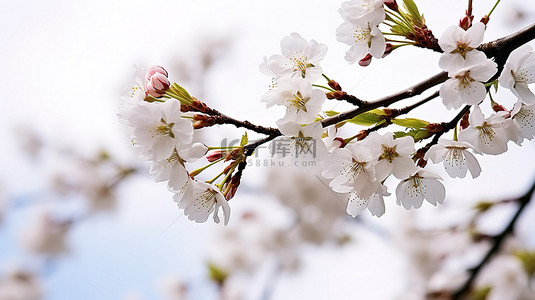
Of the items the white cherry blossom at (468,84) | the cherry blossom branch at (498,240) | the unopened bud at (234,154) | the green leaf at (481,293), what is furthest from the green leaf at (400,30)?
the green leaf at (481,293)

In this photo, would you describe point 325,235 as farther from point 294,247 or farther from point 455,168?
point 455,168

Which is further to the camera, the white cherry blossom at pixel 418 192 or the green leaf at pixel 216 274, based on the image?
the green leaf at pixel 216 274

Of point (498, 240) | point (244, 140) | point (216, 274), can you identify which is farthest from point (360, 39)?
point (216, 274)

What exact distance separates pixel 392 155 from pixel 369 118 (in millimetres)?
70

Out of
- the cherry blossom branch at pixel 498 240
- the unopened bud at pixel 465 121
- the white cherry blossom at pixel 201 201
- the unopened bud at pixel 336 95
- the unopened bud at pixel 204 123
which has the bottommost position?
the white cherry blossom at pixel 201 201

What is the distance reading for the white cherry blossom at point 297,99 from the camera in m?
0.63

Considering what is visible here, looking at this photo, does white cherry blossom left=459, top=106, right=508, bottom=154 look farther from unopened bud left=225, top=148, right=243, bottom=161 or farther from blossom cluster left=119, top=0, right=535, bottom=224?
unopened bud left=225, top=148, right=243, bottom=161

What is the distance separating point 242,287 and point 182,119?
3567 mm

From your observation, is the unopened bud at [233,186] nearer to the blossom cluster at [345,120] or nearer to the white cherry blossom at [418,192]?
the blossom cluster at [345,120]

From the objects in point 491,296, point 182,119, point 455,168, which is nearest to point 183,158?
point 182,119

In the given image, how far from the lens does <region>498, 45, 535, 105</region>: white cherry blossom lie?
62cm

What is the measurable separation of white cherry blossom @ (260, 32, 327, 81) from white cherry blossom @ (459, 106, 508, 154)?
25 centimetres

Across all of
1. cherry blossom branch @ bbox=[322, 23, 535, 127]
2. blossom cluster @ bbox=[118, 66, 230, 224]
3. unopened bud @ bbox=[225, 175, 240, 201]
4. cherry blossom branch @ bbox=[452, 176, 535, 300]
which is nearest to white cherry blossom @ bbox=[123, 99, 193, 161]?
blossom cluster @ bbox=[118, 66, 230, 224]

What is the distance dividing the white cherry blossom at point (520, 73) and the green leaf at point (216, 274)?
8.23 ft
